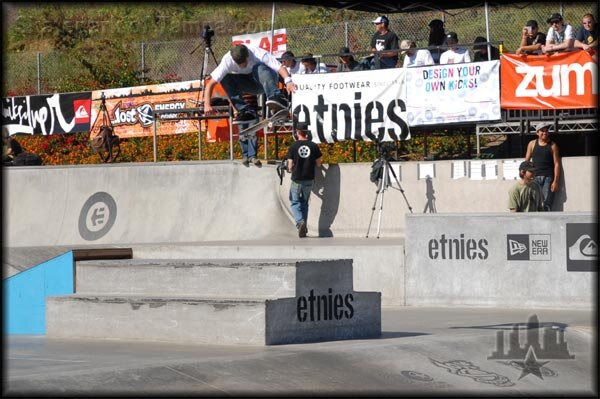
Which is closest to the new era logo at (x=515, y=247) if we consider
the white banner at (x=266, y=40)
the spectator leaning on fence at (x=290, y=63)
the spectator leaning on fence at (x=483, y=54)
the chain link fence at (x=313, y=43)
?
the spectator leaning on fence at (x=483, y=54)

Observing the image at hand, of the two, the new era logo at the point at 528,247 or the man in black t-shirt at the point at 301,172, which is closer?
the new era logo at the point at 528,247

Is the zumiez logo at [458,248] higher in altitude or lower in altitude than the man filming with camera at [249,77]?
lower

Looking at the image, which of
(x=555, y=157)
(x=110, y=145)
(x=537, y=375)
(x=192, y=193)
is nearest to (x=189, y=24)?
(x=110, y=145)

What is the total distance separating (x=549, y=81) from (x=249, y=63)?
4.91 meters

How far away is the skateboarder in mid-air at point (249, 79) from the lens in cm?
1758

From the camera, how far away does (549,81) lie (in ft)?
53.3

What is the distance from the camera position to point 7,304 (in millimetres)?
13172

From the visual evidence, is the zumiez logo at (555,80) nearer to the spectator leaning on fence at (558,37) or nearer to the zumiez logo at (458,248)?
the spectator leaning on fence at (558,37)

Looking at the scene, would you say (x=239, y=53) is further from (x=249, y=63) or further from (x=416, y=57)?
(x=416, y=57)

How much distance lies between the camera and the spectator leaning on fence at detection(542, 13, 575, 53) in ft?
53.5

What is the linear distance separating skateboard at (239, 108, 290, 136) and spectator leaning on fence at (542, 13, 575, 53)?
14.5 feet

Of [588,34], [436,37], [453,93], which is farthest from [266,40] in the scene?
[588,34]

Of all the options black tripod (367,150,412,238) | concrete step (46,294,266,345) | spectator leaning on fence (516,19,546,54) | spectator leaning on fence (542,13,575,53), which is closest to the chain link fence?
spectator leaning on fence (516,19,546,54)

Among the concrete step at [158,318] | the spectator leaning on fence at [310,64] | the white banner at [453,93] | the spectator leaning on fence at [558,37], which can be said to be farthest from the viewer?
the spectator leaning on fence at [310,64]
